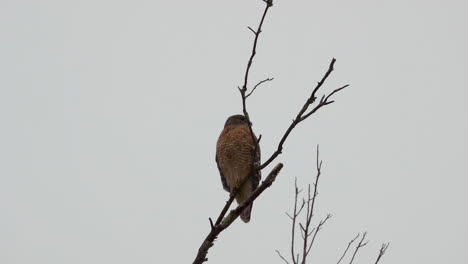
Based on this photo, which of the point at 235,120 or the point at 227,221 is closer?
the point at 227,221

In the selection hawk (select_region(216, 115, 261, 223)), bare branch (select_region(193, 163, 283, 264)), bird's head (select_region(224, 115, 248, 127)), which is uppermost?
bird's head (select_region(224, 115, 248, 127))

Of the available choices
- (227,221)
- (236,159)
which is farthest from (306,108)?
(236,159)

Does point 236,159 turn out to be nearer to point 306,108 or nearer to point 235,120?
point 235,120

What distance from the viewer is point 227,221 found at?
324 centimetres

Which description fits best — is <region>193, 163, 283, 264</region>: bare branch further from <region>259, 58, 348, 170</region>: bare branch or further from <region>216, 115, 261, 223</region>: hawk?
<region>216, 115, 261, 223</region>: hawk

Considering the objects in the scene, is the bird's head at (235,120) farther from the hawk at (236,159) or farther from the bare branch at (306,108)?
the bare branch at (306,108)

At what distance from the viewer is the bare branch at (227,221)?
Answer: 3.05 m

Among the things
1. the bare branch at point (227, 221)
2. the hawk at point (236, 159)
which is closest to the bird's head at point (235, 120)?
the hawk at point (236, 159)

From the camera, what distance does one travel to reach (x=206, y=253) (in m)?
3.06

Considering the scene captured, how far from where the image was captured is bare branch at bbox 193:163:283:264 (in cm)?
305

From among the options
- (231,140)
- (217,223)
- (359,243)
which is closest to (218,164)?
(231,140)

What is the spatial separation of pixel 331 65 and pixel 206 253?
3.94 feet

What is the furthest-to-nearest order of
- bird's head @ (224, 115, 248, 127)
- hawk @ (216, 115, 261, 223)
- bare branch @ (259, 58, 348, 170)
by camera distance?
bird's head @ (224, 115, 248, 127), hawk @ (216, 115, 261, 223), bare branch @ (259, 58, 348, 170)

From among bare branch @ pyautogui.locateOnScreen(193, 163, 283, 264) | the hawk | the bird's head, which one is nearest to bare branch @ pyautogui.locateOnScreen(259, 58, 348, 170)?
bare branch @ pyautogui.locateOnScreen(193, 163, 283, 264)
